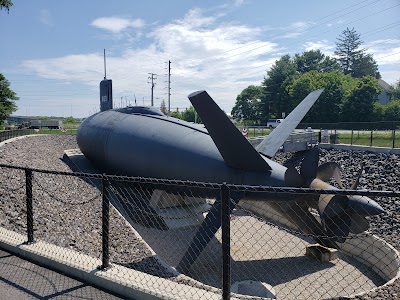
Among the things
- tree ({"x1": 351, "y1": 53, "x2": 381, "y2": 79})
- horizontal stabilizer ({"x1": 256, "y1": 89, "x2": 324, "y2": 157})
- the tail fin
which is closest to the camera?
horizontal stabilizer ({"x1": 256, "y1": 89, "x2": 324, "y2": 157})

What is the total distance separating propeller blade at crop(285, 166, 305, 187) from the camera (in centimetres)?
866

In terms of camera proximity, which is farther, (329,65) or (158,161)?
(329,65)

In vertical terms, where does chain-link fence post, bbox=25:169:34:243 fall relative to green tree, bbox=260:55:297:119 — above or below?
below

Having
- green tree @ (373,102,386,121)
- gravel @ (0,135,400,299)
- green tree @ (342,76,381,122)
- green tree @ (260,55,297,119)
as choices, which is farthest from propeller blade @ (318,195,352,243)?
green tree @ (260,55,297,119)

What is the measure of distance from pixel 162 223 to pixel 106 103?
9.19 meters

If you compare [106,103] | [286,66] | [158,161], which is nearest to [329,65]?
[286,66]

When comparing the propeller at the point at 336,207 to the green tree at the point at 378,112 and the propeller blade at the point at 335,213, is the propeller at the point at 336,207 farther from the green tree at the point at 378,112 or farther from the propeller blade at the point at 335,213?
the green tree at the point at 378,112

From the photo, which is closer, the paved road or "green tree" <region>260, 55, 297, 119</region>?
the paved road

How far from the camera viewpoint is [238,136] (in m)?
8.73

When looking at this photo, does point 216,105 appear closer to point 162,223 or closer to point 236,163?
point 236,163

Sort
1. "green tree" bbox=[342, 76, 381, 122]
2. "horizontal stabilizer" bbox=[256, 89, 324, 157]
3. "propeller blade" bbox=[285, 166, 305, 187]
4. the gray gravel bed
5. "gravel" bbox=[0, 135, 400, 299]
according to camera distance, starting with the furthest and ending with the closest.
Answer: "green tree" bbox=[342, 76, 381, 122] < the gray gravel bed < "horizontal stabilizer" bbox=[256, 89, 324, 157] < "propeller blade" bbox=[285, 166, 305, 187] < "gravel" bbox=[0, 135, 400, 299]

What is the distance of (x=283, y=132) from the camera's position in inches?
426

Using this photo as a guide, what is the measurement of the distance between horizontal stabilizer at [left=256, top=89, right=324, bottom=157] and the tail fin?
968 cm

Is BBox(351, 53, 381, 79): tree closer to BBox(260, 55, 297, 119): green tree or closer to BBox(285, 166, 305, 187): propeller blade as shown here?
BBox(260, 55, 297, 119): green tree
